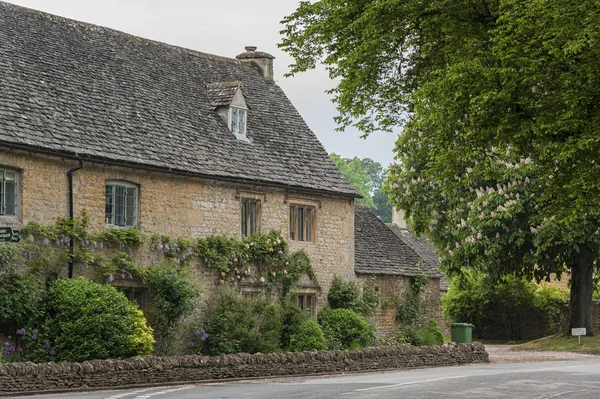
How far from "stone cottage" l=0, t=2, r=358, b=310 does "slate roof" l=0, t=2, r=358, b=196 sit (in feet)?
0.14

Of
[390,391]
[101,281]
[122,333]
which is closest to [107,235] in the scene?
[101,281]

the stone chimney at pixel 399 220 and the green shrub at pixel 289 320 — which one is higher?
the stone chimney at pixel 399 220

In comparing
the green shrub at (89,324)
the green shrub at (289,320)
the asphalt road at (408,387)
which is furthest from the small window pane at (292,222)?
the green shrub at (89,324)

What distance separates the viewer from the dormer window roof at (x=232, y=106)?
32.9 meters

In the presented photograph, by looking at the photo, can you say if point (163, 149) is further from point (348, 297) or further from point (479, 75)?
point (479, 75)

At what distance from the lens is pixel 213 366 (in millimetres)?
24422

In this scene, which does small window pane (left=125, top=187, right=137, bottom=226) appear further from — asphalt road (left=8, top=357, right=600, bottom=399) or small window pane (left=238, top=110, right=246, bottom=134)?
asphalt road (left=8, top=357, right=600, bottom=399)

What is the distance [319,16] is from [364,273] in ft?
46.7

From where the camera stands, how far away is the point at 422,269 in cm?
3906

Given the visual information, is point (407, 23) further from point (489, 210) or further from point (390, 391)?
point (489, 210)

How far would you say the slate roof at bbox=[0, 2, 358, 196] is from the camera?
26766 mm

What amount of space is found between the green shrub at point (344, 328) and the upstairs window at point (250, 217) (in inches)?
134

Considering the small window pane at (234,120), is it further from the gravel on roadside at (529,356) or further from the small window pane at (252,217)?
the gravel on roadside at (529,356)

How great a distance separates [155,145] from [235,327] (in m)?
5.31
